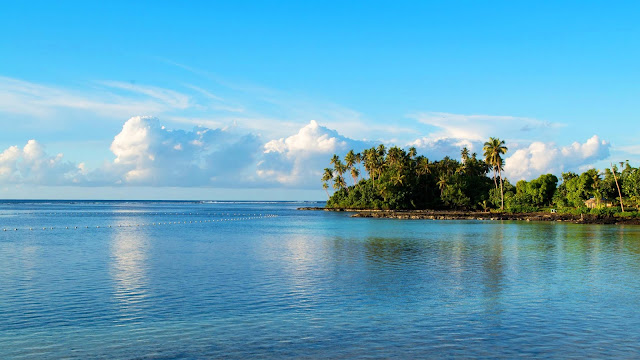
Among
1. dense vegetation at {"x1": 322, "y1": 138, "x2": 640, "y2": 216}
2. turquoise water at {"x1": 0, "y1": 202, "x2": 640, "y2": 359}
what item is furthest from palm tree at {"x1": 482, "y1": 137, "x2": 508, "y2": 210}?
turquoise water at {"x1": 0, "y1": 202, "x2": 640, "y2": 359}

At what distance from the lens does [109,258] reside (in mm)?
43781

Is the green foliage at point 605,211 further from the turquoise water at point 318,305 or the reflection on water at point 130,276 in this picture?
the reflection on water at point 130,276

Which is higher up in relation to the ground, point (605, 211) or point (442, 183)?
point (442, 183)

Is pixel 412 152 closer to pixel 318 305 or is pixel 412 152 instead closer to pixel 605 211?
pixel 605 211

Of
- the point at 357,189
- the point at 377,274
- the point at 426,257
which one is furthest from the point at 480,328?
the point at 357,189

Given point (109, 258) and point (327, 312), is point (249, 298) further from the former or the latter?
point (109, 258)

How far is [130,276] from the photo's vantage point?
33.7 metres

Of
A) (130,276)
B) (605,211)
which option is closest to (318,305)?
(130,276)

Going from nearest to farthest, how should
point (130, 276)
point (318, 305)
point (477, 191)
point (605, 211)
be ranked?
point (318, 305), point (130, 276), point (605, 211), point (477, 191)

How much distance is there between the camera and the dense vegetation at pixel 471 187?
11944 centimetres

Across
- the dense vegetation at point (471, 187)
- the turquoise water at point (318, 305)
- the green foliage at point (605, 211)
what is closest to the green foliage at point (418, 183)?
the dense vegetation at point (471, 187)

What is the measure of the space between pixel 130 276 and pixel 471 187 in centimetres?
14245

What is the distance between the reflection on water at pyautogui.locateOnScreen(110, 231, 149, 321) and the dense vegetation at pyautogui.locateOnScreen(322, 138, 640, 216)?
9551cm

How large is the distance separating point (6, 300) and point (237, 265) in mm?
16524
